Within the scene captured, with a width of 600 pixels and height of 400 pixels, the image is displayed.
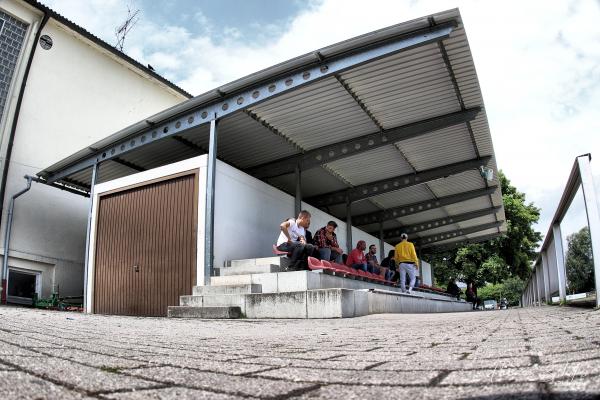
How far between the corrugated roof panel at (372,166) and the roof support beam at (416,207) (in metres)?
4.32

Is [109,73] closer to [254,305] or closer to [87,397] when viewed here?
[254,305]

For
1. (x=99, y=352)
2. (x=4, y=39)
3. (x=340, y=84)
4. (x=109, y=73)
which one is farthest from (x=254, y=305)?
(x=109, y=73)

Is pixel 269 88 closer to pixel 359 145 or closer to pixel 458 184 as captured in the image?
pixel 359 145

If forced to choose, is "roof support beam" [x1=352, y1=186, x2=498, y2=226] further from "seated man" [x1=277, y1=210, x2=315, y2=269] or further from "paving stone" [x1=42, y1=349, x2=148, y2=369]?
"paving stone" [x1=42, y1=349, x2=148, y2=369]

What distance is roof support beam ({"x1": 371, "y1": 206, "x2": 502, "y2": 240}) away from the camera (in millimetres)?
22367

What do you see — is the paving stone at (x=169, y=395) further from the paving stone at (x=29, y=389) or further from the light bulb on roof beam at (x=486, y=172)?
the light bulb on roof beam at (x=486, y=172)

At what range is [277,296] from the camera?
8531 millimetres

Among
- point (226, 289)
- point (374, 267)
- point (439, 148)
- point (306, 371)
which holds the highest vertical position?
point (439, 148)

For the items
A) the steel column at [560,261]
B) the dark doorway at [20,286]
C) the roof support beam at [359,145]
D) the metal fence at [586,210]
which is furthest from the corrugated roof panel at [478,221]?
the dark doorway at [20,286]

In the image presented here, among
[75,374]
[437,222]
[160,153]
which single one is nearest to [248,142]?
[160,153]

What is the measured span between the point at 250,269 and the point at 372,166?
22.3 feet

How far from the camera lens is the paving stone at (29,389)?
4.99 ft

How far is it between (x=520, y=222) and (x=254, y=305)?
26.9 m

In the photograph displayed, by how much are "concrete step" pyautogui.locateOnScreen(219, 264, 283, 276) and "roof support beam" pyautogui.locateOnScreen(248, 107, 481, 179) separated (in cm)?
428
